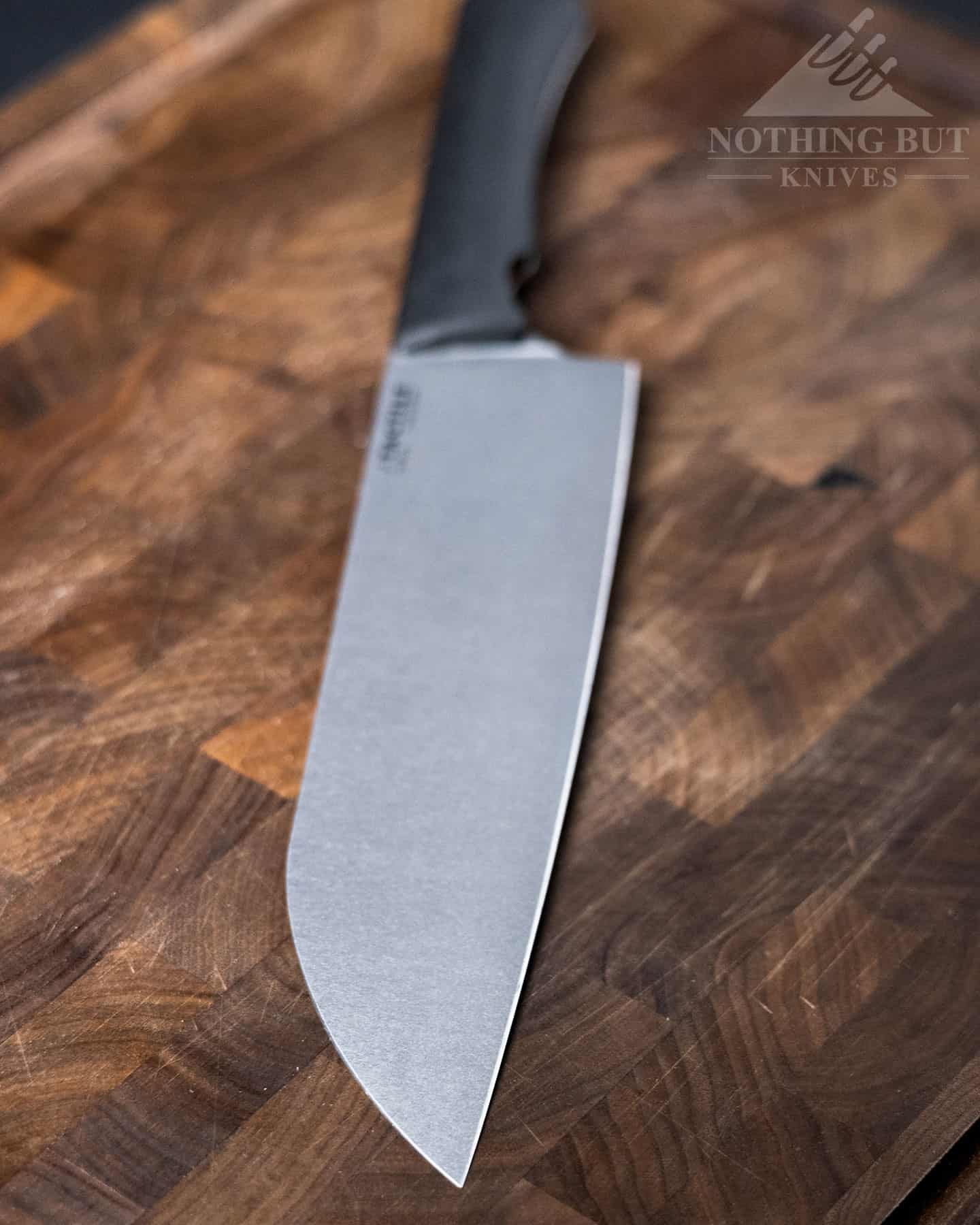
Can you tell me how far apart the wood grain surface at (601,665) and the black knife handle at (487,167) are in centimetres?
5

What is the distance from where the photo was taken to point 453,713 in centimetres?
81

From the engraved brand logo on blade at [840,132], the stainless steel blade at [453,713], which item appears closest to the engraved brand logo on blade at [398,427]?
the stainless steel blade at [453,713]

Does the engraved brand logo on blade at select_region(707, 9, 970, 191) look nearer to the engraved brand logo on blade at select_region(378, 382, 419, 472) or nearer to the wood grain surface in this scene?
the wood grain surface

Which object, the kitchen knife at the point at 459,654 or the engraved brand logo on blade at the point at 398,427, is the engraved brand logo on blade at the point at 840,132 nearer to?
the kitchen knife at the point at 459,654

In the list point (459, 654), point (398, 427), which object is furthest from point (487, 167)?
point (459, 654)

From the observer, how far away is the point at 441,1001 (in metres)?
0.70

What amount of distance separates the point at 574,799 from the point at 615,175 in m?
0.59

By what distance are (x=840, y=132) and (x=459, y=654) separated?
2.03ft

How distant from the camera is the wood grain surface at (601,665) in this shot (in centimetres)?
67

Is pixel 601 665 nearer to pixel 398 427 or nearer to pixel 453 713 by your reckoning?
pixel 453 713

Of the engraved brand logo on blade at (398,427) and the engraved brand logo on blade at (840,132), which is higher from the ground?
the engraved brand logo on blade at (398,427)

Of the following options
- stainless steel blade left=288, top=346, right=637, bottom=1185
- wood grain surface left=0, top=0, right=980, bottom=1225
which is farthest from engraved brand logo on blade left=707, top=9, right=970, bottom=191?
stainless steel blade left=288, top=346, right=637, bottom=1185

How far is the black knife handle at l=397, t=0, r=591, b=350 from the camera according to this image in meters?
1.00

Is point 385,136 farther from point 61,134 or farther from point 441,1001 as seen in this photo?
point 441,1001
